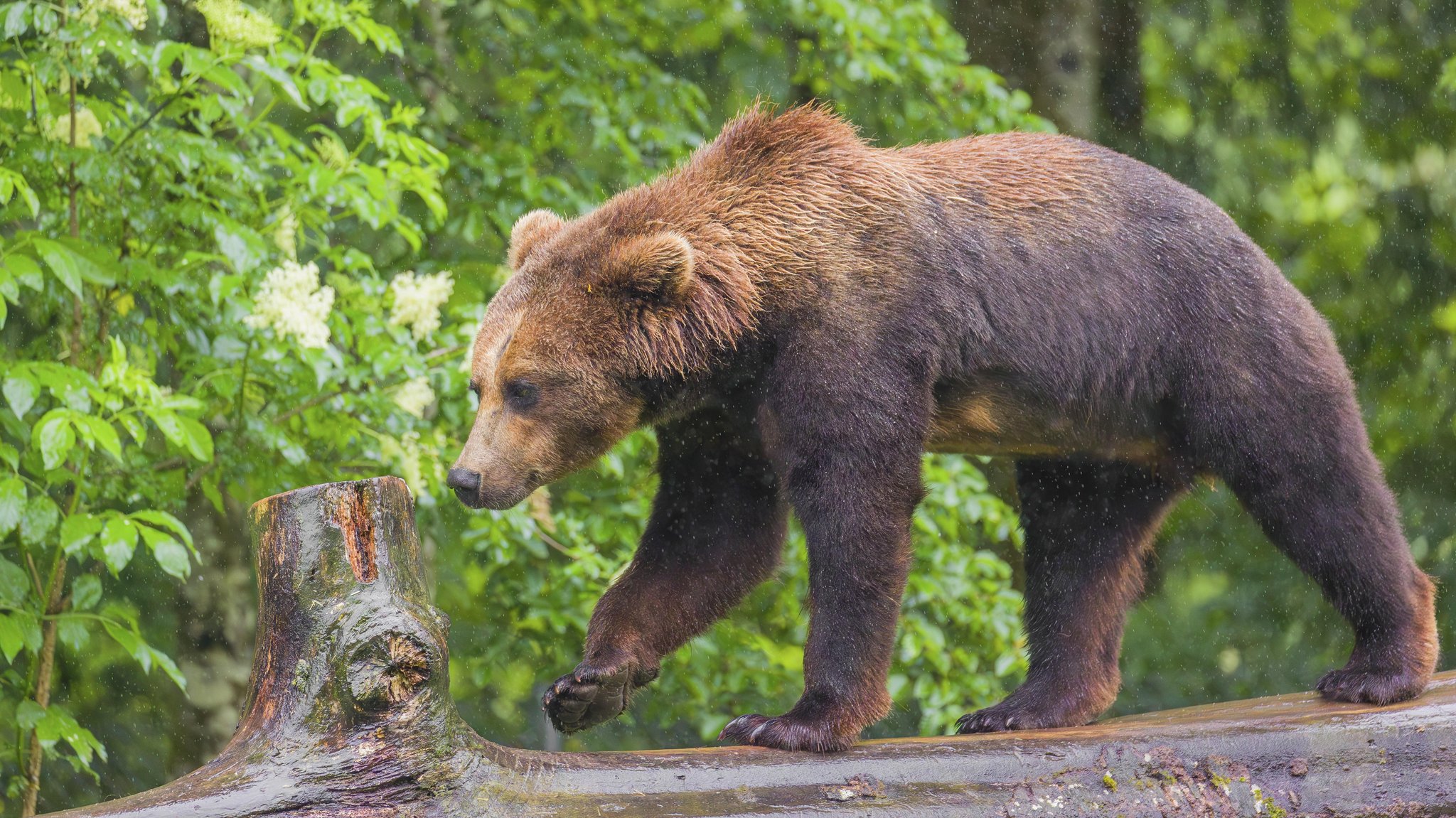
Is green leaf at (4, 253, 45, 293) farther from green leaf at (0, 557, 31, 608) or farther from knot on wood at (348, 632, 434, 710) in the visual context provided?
knot on wood at (348, 632, 434, 710)

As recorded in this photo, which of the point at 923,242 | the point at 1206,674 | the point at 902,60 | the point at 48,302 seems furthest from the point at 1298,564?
the point at 1206,674

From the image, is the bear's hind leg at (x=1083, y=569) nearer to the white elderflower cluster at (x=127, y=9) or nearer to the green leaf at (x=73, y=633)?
the green leaf at (x=73, y=633)

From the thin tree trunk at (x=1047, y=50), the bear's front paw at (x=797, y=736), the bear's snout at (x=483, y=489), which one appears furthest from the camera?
the thin tree trunk at (x=1047, y=50)

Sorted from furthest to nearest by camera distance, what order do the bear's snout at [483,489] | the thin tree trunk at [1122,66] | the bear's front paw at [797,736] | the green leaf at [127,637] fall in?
1. the thin tree trunk at [1122,66]
2. the green leaf at [127,637]
3. the bear's snout at [483,489]
4. the bear's front paw at [797,736]

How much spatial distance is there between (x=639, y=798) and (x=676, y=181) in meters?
2.16

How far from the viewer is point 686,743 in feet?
31.6

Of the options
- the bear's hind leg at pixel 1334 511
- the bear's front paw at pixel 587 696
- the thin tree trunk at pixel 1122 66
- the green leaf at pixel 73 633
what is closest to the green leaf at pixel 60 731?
the green leaf at pixel 73 633

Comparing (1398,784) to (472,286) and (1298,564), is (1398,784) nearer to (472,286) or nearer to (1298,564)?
(1298,564)

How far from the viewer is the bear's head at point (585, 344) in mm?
4359

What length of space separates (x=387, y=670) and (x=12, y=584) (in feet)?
7.26

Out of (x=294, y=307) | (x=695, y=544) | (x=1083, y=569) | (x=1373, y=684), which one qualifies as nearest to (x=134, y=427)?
(x=294, y=307)

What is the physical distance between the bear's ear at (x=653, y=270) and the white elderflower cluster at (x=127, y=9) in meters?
1.91

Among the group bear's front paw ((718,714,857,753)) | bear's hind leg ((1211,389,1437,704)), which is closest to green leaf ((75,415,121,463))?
bear's front paw ((718,714,857,753))

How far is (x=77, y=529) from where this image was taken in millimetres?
4453
